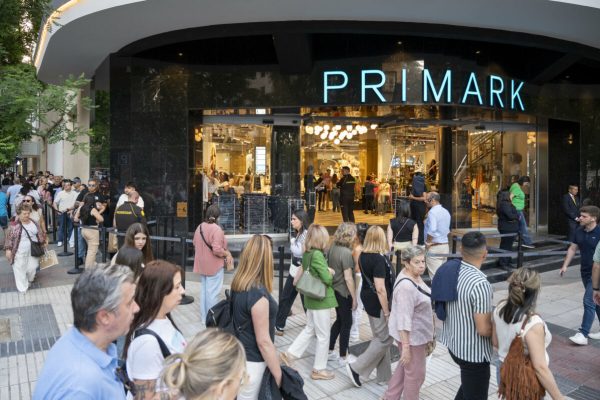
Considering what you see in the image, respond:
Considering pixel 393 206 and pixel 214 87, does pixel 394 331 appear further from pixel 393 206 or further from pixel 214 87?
pixel 393 206

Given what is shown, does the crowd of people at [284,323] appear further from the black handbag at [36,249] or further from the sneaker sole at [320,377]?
the black handbag at [36,249]

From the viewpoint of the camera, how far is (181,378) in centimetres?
187

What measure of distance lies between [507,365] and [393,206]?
621 inches

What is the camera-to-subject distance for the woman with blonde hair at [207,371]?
1.87 m

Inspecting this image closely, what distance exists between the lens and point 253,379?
3457mm

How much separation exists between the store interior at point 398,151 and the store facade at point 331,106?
51 millimetres

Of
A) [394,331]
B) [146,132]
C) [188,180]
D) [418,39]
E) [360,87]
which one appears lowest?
[394,331]

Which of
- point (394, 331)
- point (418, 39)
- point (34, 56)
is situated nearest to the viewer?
point (394, 331)

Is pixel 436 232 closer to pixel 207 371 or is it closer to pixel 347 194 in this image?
pixel 347 194

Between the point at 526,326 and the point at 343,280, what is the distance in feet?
8.23

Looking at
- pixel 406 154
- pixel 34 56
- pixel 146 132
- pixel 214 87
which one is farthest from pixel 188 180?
pixel 406 154

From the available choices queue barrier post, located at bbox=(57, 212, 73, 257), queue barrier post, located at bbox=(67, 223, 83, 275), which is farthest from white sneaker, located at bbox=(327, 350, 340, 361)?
queue barrier post, located at bbox=(57, 212, 73, 257)

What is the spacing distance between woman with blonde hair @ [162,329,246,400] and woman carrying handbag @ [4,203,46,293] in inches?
324

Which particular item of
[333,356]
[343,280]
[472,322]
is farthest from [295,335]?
[472,322]
